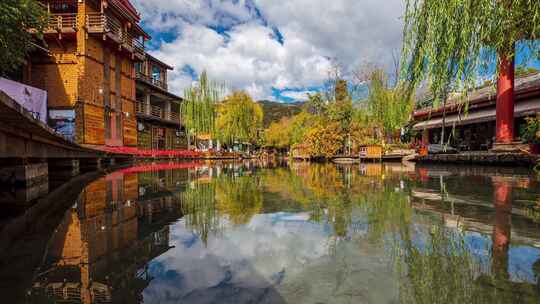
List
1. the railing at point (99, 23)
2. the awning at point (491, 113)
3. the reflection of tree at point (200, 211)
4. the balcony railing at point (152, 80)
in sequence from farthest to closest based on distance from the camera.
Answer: the balcony railing at point (152, 80)
the railing at point (99, 23)
the awning at point (491, 113)
the reflection of tree at point (200, 211)

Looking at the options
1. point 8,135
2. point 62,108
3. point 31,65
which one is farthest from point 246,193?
point 31,65

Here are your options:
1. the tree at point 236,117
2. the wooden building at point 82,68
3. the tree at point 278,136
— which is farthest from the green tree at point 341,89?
the tree at point 278,136

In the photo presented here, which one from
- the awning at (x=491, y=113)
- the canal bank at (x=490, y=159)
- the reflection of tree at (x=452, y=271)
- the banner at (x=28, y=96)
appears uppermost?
the banner at (x=28, y=96)

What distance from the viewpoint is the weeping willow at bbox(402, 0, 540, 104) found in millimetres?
3898

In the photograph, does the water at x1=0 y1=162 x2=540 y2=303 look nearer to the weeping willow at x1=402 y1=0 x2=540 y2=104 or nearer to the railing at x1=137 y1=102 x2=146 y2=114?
the weeping willow at x1=402 y1=0 x2=540 y2=104

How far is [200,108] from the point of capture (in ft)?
103

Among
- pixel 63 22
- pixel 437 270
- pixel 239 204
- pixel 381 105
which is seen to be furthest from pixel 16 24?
pixel 381 105

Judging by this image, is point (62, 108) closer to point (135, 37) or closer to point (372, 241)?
point (135, 37)

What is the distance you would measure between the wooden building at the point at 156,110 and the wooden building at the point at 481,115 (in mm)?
26053

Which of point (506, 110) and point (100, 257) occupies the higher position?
point (506, 110)

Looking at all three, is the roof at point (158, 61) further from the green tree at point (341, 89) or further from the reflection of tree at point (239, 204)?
the reflection of tree at point (239, 204)

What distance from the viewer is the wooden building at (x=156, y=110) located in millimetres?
28828

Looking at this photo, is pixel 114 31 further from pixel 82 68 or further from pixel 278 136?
pixel 278 136

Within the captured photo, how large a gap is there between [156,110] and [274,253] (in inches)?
1290
